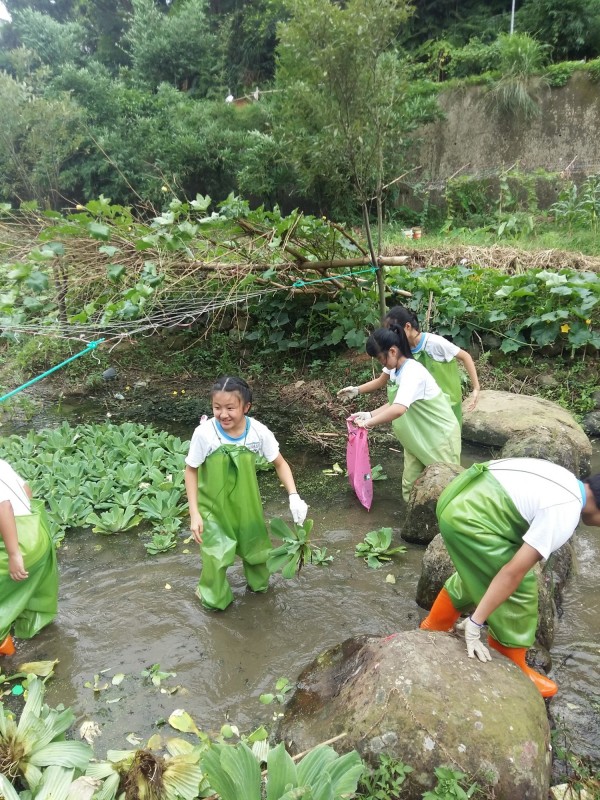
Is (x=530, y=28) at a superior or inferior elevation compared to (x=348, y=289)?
superior

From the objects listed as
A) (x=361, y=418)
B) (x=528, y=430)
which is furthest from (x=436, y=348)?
(x=528, y=430)

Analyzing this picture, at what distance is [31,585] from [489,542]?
2.31 meters

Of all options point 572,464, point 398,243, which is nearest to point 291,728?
point 572,464

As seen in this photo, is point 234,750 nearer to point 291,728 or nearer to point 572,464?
point 291,728

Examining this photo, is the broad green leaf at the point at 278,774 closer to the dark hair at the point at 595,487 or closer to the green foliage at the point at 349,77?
the dark hair at the point at 595,487

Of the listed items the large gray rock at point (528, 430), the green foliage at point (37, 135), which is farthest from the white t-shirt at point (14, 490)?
the green foliage at point (37, 135)

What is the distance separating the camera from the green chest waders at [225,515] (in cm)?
310

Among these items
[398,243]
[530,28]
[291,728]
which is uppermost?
[530,28]

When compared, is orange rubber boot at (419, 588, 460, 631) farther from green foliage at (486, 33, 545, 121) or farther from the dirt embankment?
green foliage at (486, 33, 545, 121)

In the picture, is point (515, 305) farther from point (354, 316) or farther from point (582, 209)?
point (582, 209)

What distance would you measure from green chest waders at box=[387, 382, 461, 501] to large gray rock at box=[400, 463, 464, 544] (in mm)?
125

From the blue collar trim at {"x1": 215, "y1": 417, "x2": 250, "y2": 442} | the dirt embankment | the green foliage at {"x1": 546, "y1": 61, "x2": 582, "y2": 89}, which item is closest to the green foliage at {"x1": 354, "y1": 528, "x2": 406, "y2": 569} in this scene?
the blue collar trim at {"x1": 215, "y1": 417, "x2": 250, "y2": 442}

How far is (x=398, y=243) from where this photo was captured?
10664 millimetres

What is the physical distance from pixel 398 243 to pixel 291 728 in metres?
9.58
